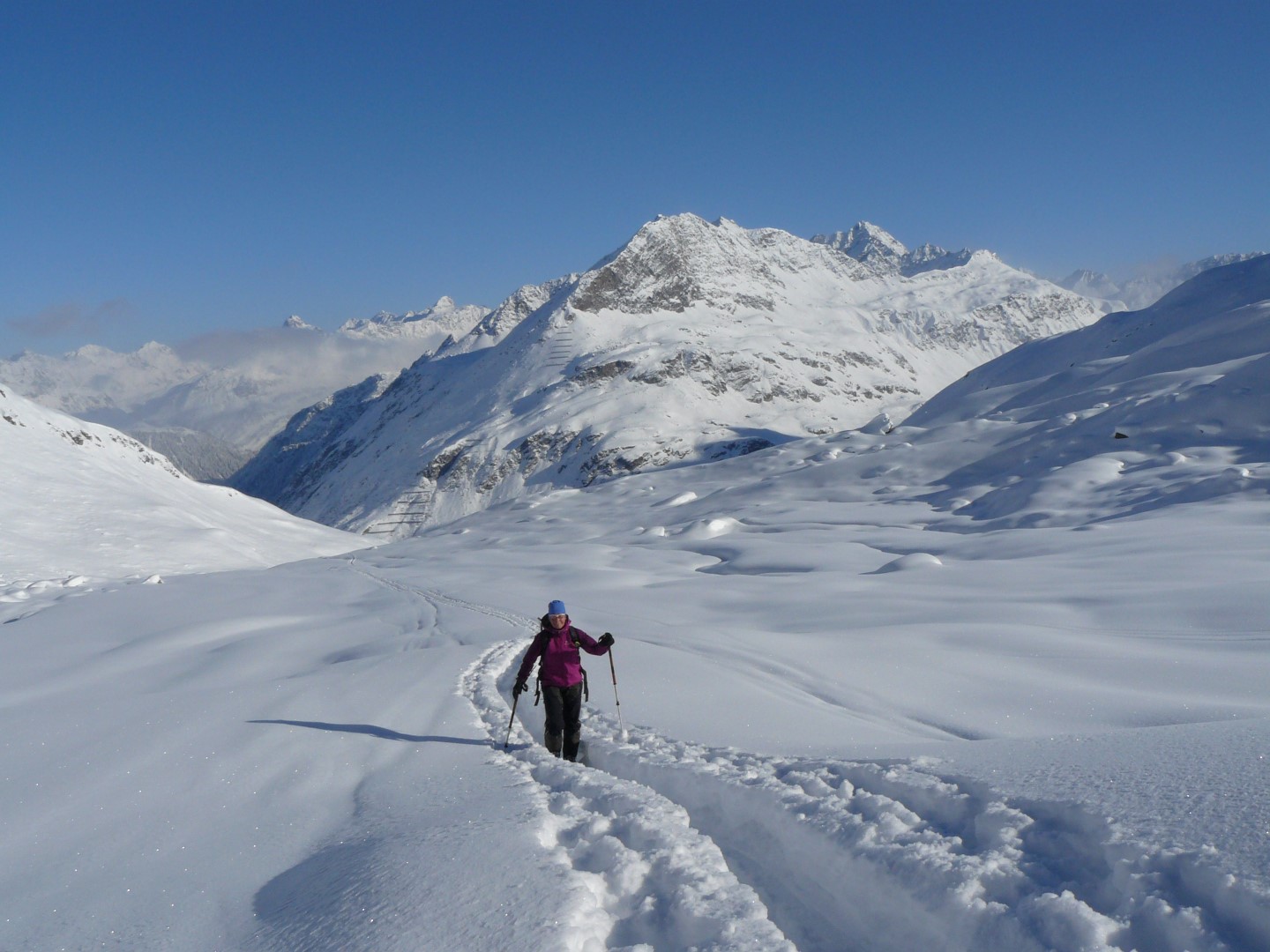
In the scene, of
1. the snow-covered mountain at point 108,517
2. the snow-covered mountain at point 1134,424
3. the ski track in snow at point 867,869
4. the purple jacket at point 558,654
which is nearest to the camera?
the ski track in snow at point 867,869

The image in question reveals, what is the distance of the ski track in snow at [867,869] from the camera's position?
3.54 m

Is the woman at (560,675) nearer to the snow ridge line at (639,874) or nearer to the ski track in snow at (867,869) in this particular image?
the snow ridge line at (639,874)

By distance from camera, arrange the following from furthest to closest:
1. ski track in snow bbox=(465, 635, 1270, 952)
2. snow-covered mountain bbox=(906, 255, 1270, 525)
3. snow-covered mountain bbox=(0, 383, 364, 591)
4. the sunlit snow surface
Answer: snow-covered mountain bbox=(0, 383, 364, 591), snow-covered mountain bbox=(906, 255, 1270, 525), the sunlit snow surface, ski track in snow bbox=(465, 635, 1270, 952)

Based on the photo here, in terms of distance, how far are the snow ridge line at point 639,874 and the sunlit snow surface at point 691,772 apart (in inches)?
0.9

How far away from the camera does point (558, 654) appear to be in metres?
8.69

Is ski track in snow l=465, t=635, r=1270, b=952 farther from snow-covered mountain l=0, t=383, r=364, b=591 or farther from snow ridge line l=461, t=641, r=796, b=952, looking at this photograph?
snow-covered mountain l=0, t=383, r=364, b=591

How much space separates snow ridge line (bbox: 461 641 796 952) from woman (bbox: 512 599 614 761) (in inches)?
47.2

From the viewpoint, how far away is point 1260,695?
8.17m

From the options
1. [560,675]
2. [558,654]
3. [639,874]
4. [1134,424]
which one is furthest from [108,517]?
[1134,424]

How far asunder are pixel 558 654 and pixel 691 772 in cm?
246

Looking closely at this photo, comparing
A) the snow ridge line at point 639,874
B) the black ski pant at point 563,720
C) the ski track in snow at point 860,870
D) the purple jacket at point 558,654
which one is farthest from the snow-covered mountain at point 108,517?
the ski track in snow at point 860,870

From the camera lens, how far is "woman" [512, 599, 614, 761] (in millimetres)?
8453

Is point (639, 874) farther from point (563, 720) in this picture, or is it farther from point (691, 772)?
point (563, 720)

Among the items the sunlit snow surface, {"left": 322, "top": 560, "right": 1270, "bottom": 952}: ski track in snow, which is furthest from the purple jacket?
{"left": 322, "top": 560, "right": 1270, "bottom": 952}: ski track in snow
